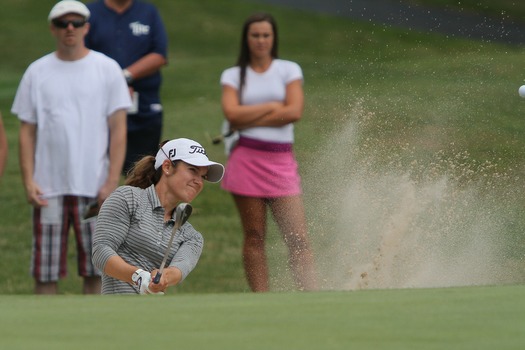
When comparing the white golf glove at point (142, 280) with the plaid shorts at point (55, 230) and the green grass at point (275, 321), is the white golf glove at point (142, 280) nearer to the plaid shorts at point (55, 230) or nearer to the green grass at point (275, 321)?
the green grass at point (275, 321)

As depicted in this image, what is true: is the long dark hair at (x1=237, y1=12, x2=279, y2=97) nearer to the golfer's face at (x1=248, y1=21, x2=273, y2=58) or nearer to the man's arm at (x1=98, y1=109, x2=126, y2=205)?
the golfer's face at (x1=248, y1=21, x2=273, y2=58)

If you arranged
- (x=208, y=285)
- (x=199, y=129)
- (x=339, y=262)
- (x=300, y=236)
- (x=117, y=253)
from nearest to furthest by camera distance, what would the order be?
(x=117, y=253)
(x=300, y=236)
(x=339, y=262)
(x=208, y=285)
(x=199, y=129)

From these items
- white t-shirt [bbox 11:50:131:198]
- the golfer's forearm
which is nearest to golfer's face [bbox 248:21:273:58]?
white t-shirt [bbox 11:50:131:198]

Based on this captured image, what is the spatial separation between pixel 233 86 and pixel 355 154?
4.46ft

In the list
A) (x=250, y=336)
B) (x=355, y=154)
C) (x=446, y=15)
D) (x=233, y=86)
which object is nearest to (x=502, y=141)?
(x=355, y=154)

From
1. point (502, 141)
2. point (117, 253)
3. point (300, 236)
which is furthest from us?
point (502, 141)

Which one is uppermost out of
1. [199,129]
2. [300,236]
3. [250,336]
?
[250,336]

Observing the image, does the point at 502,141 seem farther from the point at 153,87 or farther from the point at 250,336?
the point at 250,336

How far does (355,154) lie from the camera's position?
10.1 m

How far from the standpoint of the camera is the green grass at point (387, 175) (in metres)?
9.78

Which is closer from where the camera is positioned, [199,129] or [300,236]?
[300,236]

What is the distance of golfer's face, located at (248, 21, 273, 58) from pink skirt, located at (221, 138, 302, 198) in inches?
22.5

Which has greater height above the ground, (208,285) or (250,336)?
(250,336)

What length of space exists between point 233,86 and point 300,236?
110 cm
